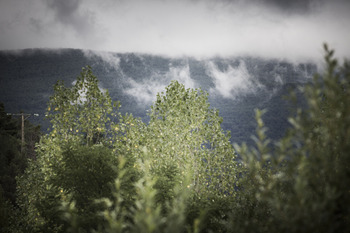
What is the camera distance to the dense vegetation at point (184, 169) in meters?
3.29

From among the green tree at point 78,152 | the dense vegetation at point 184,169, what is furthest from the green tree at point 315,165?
the green tree at point 78,152

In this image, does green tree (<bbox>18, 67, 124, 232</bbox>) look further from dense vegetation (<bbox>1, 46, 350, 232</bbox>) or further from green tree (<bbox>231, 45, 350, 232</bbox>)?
green tree (<bbox>231, 45, 350, 232</bbox>)

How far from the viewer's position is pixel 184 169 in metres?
13.2

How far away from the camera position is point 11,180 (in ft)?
92.0

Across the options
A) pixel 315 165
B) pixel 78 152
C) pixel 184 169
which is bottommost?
pixel 184 169

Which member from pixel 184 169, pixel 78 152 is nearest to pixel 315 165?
pixel 78 152

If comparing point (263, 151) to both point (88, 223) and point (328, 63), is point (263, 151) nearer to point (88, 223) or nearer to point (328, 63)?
point (328, 63)

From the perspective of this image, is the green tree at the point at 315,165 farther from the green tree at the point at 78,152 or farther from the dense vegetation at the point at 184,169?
the green tree at the point at 78,152

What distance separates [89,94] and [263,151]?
11.0 metres

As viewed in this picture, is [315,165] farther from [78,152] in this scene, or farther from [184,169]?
[184,169]

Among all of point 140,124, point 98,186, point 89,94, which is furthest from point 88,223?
point 140,124

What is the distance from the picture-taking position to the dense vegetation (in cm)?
329

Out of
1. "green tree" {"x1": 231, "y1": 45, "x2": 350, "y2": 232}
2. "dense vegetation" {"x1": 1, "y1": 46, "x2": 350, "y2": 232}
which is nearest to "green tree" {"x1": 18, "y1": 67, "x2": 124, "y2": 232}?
"dense vegetation" {"x1": 1, "y1": 46, "x2": 350, "y2": 232}

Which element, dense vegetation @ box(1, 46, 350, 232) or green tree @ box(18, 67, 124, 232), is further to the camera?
green tree @ box(18, 67, 124, 232)
